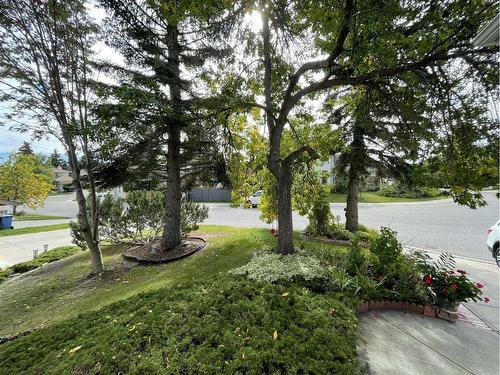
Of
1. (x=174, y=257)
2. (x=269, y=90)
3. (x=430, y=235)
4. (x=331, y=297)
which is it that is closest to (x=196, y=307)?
(x=331, y=297)

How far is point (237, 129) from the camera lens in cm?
759

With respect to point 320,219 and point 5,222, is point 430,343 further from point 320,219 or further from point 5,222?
point 5,222

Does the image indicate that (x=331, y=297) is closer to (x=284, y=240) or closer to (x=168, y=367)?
(x=284, y=240)

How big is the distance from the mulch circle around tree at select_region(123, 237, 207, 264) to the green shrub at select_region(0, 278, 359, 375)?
3278 millimetres

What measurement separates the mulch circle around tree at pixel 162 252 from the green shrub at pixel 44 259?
2.76 meters

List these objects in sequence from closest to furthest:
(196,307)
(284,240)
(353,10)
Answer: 1. (353,10)
2. (196,307)
3. (284,240)

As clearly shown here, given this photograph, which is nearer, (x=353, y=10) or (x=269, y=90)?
(x=353, y=10)

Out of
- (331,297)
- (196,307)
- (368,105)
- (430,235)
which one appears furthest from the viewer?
(430,235)

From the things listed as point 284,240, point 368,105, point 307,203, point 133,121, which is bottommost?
point 284,240

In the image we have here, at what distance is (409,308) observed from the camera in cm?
369

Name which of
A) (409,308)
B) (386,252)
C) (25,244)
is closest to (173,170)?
(386,252)

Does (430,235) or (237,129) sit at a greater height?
(237,129)

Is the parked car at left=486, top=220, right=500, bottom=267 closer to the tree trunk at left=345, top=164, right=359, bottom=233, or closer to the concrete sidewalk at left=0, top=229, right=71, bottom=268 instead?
the tree trunk at left=345, top=164, right=359, bottom=233

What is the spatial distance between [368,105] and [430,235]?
7301mm
